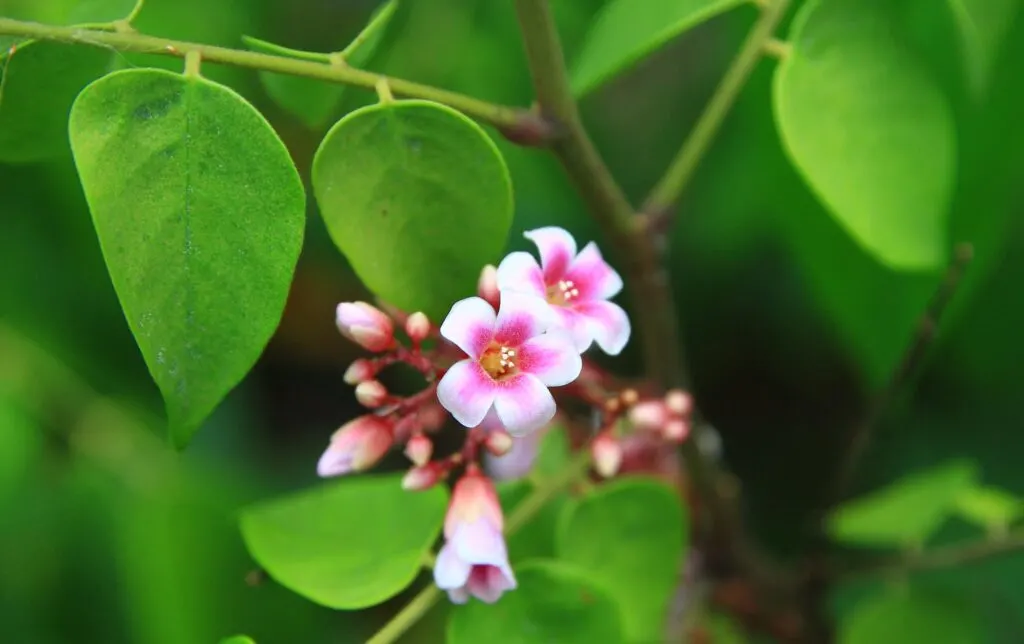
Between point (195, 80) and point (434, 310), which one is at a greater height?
point (195, 80)

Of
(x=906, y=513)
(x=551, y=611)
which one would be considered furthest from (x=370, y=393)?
(x=906, y=513)

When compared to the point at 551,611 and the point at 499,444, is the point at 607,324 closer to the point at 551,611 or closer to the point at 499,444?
the point at 499,444

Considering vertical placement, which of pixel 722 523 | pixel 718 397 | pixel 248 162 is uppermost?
pixel 248 162

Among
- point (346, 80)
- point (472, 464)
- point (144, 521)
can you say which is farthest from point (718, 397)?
point (346, 80)

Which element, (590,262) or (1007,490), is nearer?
(590,262)

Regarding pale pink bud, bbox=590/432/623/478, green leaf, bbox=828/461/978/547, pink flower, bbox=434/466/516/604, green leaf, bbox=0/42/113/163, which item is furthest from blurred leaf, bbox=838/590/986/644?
green leaf, bbox=0/42/113/163

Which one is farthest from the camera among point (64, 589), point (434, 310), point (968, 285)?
point (64, 589)

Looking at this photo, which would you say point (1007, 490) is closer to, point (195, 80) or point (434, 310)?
point (434, 310)

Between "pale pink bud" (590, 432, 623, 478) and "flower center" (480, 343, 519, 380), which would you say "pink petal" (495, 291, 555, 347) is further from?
"pale pink bud" (590, 432, 623, 478)
